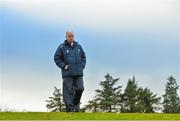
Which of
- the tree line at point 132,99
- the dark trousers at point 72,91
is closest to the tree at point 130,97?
the tree line at point 132,99

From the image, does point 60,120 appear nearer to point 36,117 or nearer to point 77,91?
point 36,117

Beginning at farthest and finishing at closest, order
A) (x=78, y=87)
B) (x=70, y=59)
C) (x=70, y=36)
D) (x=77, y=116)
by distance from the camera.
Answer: (x=78, y=87) → (x=70, y=59) → (x=70, y=36) → (x=77, y=116)

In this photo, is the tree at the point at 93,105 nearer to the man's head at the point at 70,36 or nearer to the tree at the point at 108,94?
the tree at the point at 108,94

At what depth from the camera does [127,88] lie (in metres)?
75.2

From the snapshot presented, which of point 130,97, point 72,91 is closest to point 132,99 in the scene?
point 130,97

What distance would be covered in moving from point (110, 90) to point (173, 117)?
190ft

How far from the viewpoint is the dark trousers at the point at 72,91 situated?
752 inches

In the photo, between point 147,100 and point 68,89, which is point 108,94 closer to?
point 147,100

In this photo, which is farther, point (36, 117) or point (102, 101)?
point (102, 101)

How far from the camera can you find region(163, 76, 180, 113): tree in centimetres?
7156

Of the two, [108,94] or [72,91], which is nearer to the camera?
[72,91]

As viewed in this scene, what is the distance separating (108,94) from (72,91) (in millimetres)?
55821

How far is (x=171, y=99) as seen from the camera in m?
73.8

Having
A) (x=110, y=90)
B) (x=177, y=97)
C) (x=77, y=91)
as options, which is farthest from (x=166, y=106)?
(x=77, y=91)
